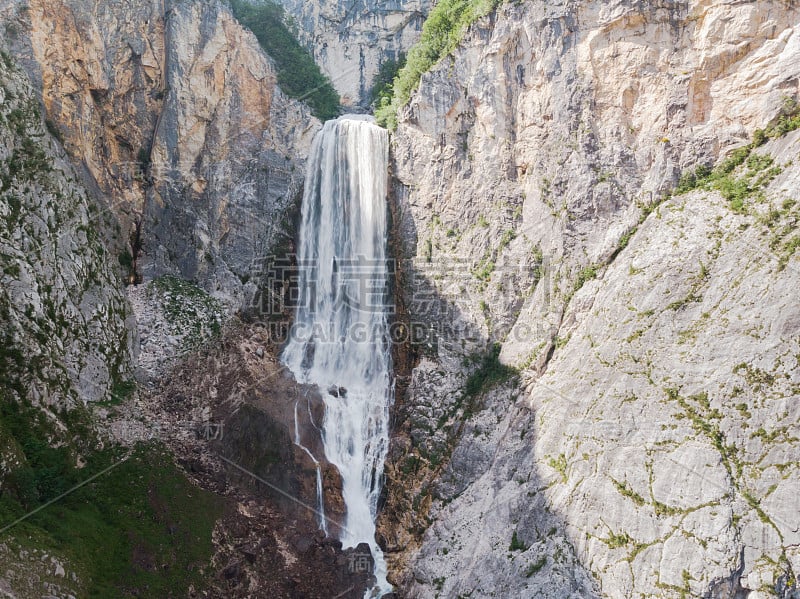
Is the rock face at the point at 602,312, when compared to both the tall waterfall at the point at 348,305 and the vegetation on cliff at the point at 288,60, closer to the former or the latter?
the tall waterfall at the point at 348,305

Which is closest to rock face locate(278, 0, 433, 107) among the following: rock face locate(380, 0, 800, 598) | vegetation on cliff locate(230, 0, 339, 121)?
vegetation on cliff locate(230, 0, 339, 121)

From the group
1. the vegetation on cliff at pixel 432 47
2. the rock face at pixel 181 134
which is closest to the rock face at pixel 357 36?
the rock face at pixel 181 134

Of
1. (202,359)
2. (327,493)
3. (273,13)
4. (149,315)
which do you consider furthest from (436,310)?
(273,13)

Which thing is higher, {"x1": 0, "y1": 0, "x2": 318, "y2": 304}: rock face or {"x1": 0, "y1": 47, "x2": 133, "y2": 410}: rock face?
{"x1": 0, "y1": 0, "x2": 318, "y2": 304}: rock face

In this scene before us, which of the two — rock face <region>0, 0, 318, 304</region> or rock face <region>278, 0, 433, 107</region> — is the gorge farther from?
rock face <region>278, 0, 433, 107</region>

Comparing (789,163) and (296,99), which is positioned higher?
(296,99)

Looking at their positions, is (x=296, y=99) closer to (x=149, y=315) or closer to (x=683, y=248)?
(x=149, y=315)
